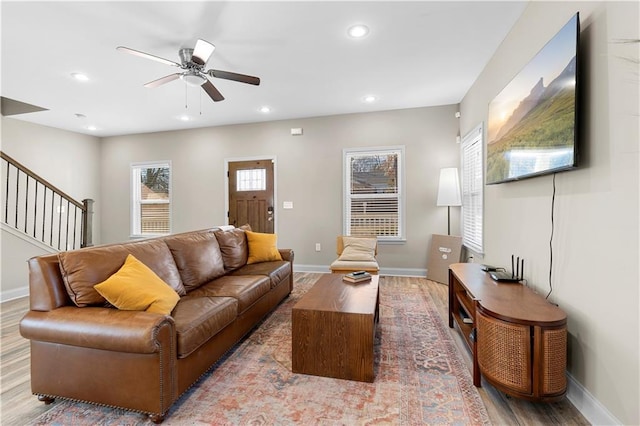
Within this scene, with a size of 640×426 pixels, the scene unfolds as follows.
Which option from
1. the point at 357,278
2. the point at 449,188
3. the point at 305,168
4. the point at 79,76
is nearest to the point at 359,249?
the point at 357,278

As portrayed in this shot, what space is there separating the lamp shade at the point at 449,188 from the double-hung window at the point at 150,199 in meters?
5.17

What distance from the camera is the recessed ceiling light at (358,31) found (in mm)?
2564

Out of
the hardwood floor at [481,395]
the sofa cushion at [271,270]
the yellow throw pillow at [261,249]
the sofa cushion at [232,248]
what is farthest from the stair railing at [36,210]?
the sofa cushion at [271,270]

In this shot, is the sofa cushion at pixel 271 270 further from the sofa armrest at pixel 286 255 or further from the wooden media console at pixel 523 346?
the wooden media console at pixel 523 346

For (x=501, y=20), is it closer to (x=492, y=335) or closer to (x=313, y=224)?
(x=492, y=335)

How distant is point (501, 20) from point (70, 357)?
13.1 ft

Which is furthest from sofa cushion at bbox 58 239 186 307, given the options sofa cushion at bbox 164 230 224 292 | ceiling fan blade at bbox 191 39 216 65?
ceiling fan blade at bbox 191 39 216 65

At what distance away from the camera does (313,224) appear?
5.14 metres

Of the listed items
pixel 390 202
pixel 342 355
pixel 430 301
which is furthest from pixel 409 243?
pixel 342 355

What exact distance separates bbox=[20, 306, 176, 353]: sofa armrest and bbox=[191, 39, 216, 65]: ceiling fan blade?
211 cm

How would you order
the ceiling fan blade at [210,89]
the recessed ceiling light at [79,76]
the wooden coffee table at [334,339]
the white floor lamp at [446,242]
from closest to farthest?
1. the wooden coffee table at [334,339]
2. the ceiling fan blade at [210,89]
3. the recessed ceiling light at [79,76]
4. the white floor lamp at [446,242]

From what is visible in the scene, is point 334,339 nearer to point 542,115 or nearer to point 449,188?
point 542,115

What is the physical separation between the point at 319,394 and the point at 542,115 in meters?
2.32

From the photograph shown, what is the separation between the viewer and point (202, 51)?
97.8 inches
